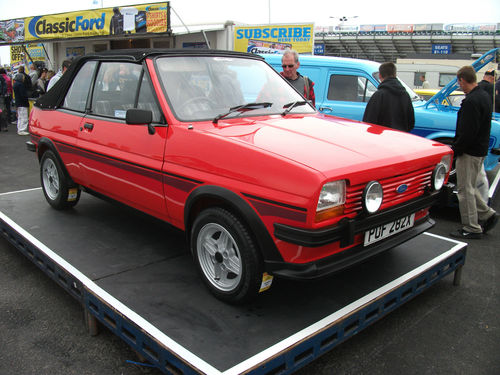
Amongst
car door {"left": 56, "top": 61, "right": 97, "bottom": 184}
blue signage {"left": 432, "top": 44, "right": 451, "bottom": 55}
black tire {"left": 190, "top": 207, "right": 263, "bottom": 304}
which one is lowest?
black tire {"left": 190, "top": 207, "right": 263, "bottom": 304}

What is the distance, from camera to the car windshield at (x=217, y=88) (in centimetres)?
333

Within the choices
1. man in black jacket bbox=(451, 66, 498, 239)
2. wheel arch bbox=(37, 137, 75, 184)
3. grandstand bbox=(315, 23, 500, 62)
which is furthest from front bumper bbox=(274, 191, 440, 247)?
grandstand bbox=(315, 23, 500, 62)

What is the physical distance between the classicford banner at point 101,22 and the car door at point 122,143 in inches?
375

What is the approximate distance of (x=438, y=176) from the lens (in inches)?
127

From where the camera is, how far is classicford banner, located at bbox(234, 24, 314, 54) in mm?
14734

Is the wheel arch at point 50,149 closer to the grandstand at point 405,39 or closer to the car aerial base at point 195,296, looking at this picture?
the car aerial base at point 195,296

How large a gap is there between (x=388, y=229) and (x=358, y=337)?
79 cm

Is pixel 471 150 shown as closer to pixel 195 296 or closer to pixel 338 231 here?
pixel 338 231

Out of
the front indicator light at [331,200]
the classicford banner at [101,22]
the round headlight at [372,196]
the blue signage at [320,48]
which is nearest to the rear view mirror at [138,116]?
the front indicator light at [331,200]

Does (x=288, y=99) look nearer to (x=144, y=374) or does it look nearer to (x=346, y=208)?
(x=346, y=208)

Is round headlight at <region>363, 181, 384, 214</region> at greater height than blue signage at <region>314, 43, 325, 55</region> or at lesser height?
lesser

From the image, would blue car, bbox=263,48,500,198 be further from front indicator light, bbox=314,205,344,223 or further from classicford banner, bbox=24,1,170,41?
classicford banner, bbox=24,1,170,41

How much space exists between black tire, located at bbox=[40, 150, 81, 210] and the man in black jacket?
4.23 meters

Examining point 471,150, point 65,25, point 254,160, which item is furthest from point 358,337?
point 65,25
